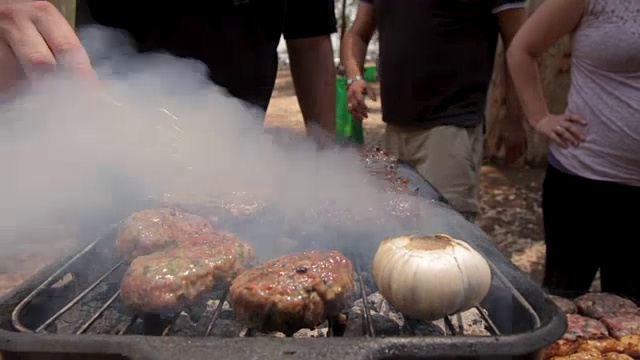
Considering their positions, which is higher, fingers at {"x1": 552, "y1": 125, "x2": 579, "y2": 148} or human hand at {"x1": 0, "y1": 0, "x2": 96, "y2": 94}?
human hand at {"x1": 0, "y1": 0, "x2": 96, "y2": 94}

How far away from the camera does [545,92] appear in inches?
275

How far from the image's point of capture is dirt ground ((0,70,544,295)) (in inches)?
179

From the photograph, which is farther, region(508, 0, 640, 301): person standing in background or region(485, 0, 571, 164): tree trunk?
region(485, 0, 571, 164): tree trunk

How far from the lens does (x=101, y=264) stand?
5.85 ft

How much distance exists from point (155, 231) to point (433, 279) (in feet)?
2.67

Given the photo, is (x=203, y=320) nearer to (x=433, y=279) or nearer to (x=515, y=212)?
(x=433, y=279)

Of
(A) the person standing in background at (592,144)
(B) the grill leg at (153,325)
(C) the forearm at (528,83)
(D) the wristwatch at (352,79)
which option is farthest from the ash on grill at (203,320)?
(D) the wristwatch at (352,79)

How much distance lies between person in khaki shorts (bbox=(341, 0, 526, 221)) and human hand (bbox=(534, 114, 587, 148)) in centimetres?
68

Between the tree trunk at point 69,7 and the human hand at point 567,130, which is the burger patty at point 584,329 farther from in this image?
the tree trunk at point 69,7

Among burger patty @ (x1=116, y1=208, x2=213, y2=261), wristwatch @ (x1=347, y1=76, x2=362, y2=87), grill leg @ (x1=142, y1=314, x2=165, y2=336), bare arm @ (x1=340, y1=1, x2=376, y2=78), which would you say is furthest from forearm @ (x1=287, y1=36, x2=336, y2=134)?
grill leg @ (x1=142, y1=314, x2=165, y2=336)

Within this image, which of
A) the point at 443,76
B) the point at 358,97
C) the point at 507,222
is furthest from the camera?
the point at 507,222

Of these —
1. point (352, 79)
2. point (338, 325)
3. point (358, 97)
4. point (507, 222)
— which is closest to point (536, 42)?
point (358, 97)

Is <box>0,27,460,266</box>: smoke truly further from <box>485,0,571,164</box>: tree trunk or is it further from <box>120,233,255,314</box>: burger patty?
<box>485,0,571,164</box>: tree trunk

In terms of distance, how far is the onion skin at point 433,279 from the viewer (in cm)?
136
